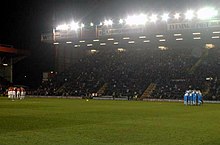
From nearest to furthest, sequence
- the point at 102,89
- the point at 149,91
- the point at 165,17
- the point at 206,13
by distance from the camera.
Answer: the point at 206,13, the point at 165,17, the point at 149,91, the point at 102,89

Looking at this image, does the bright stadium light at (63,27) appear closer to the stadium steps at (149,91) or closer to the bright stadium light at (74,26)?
the bright stadium light at (74,26)

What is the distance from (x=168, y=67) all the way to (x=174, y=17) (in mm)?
14277

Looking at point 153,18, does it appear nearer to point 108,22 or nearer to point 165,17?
point 165,17

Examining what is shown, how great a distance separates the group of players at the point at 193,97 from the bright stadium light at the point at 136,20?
12.3 metres

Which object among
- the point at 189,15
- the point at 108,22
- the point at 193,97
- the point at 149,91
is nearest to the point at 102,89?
the point at 149,91

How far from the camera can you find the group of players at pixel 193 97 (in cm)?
3697

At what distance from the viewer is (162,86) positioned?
53125 mm

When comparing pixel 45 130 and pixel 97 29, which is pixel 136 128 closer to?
pixel 45 130

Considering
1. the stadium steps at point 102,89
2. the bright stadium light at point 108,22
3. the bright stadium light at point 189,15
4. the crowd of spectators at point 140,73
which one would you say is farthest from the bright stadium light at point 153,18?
the stadium steps at point 102,89

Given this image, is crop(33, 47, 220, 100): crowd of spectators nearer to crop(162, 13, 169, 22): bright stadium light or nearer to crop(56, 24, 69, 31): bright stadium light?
crop(56, 24, 69, 31): bright stadium light

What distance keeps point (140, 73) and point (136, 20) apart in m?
12.8

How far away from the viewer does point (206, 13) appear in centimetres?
4119

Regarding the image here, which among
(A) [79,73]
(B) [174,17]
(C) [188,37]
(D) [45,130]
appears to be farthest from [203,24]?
(D) [45,130]

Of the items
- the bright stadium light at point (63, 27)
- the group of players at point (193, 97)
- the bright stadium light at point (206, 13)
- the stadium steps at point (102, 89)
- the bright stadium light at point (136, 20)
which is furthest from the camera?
the stadium steps at point (102, 89)
